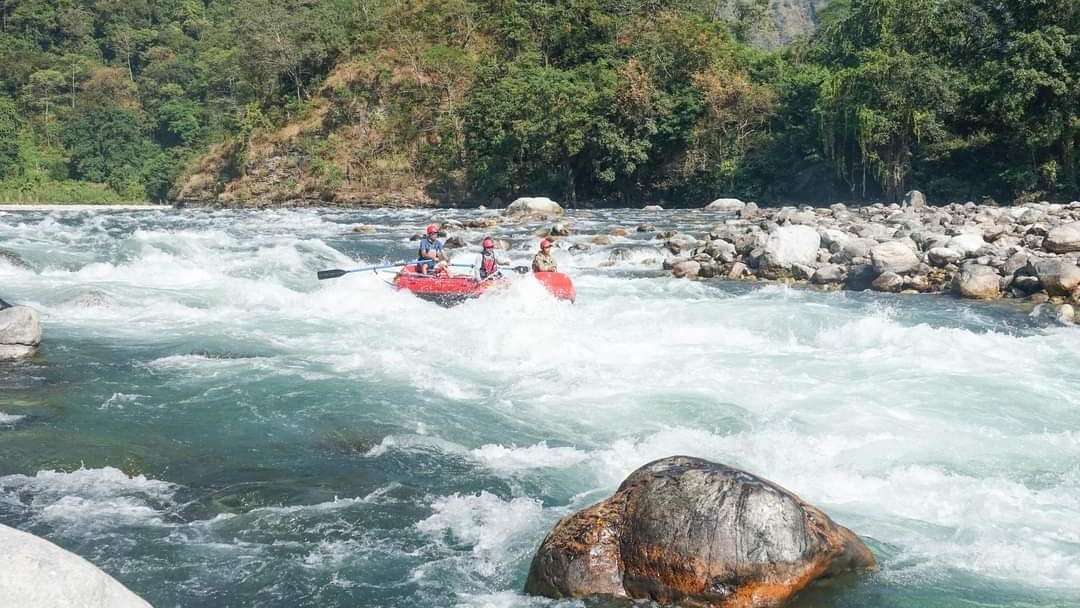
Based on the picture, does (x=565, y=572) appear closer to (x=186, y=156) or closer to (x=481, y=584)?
(x=481, y=584)

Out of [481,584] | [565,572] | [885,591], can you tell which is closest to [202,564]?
[481,584]

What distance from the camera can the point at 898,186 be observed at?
2953cm

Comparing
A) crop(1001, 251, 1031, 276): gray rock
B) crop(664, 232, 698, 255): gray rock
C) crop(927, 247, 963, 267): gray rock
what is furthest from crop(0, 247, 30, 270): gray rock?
crop(1001, 251, 1031, 276): gray rock

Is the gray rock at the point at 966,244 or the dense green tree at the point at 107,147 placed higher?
the dense green tree at the point at 107,147

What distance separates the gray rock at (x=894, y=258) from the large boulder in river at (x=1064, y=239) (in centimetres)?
215

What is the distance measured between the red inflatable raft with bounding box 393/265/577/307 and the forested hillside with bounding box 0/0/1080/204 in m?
18.8

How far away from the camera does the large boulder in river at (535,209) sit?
29.5 m

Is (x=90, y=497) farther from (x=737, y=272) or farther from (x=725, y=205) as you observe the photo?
(x=725, y=205)

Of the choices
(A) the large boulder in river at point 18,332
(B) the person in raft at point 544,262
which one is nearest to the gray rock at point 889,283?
(B) the person in raft at point 544,262

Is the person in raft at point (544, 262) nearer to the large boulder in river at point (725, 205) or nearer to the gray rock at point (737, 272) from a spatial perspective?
the gray rock at point (737, 272)

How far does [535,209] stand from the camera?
29703 millimetres

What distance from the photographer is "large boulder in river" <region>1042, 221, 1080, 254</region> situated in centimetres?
1447

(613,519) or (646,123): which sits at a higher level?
(646,123)

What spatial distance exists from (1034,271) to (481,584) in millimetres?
11500
